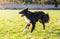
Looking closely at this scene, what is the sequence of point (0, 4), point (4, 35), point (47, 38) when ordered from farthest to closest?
1. point (0, 4)
2. point (4, 35)
3. point (47, 38)

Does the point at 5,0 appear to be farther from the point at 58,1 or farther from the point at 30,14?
the point at 30,14

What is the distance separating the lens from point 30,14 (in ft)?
27.1

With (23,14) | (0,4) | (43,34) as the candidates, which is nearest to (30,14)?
(23,14)

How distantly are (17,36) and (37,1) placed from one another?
18959mm

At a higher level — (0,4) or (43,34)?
(43,34)

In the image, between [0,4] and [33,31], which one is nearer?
[33,31]

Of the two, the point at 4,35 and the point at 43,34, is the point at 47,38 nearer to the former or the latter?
the point at 43,34

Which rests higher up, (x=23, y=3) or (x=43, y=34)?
(x=43, y=34)

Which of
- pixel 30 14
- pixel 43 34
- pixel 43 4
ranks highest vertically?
pixel 30 14

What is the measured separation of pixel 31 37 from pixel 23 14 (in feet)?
2.93

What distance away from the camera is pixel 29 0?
26359 millimetres

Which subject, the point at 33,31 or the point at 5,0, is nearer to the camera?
the point at 33,31

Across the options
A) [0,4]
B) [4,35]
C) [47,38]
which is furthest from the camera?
[0,4]

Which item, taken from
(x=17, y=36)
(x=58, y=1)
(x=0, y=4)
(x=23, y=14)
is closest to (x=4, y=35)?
(x=17, y=36)
